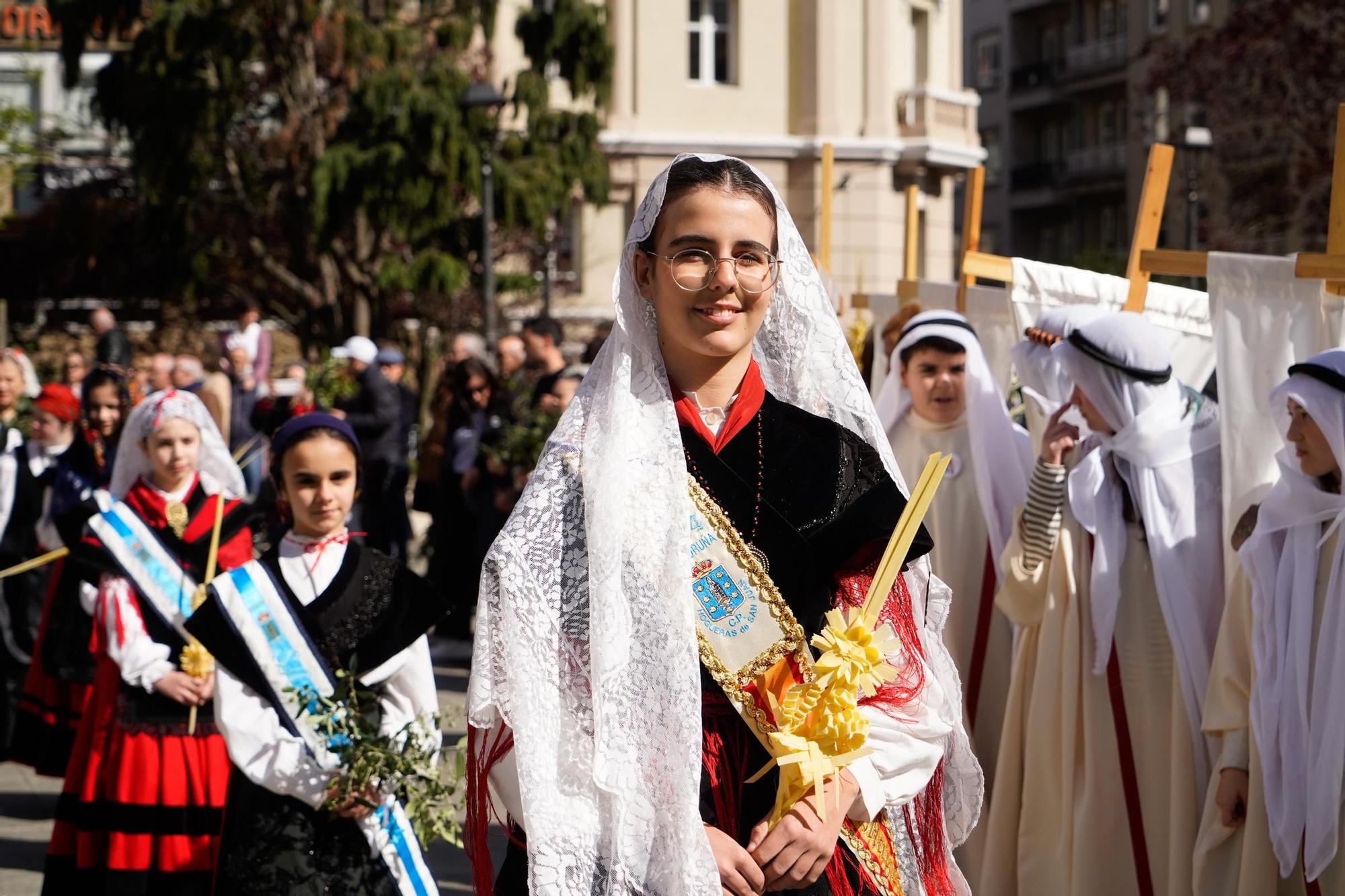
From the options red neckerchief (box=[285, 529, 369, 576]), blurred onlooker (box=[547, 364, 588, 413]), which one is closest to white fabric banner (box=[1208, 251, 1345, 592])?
red neckerchief (box=[285, 529, 369, 576])

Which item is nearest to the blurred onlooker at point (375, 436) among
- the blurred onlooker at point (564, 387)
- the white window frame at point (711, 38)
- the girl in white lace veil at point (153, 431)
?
the blurred onlooker at point (564, 387)

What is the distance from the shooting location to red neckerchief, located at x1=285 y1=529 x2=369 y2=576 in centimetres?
453

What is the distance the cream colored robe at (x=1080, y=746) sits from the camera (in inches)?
191

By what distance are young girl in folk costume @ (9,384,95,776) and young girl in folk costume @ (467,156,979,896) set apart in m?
3.31

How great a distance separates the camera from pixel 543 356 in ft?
35.1

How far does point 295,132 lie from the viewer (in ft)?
69.7

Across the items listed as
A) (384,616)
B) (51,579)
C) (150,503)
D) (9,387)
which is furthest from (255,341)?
(384,616)

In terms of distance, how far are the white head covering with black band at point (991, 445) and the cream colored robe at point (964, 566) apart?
0.20ft

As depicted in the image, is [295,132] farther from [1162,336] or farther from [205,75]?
[1162,336]

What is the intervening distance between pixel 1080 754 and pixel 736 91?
27.1 meters

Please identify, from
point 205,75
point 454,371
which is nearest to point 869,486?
point 454,371

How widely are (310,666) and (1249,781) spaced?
243cm

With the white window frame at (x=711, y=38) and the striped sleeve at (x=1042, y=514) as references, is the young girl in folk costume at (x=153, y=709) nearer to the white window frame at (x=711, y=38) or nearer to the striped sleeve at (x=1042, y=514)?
the striped sleeve at (x=1042, y=514)

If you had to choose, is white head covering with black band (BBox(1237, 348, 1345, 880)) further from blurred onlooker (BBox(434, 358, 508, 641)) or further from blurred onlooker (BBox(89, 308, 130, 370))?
blurred onlooker (BBox(89, 308, 130, 370))
